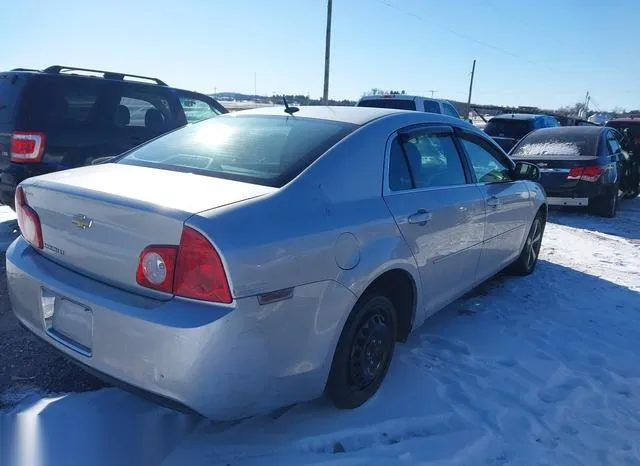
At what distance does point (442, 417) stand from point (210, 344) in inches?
57.8

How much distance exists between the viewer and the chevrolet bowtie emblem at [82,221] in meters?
2.25

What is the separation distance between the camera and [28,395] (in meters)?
2.75

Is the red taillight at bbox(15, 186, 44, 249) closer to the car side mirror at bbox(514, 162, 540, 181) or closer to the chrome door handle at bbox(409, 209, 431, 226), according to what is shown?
the chrome door handle at bbox(409, 209, 431, 226)

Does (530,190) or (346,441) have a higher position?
(530,190)

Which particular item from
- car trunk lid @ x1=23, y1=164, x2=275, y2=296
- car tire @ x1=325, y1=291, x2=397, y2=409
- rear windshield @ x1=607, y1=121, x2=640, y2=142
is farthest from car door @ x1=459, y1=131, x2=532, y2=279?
rear windshield @ x1=607, y1=121, x2=640, y2=142

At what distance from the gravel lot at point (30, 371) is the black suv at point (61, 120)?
217 cm

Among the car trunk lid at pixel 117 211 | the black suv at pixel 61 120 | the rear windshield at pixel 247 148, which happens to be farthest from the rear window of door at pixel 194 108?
the car trunk lid at pixel 117 211

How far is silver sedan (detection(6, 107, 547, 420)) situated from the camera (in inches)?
78.3

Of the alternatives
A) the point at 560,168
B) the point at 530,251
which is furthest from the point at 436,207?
the point at 560,168

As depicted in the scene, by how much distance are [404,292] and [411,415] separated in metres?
0.73

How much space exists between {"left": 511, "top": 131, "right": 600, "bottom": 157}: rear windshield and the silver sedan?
20.7 ft

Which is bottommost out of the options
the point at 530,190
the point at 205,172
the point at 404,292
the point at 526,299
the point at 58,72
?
the point at 526,299

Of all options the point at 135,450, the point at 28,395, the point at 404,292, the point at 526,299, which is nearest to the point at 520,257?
the point at 526,299

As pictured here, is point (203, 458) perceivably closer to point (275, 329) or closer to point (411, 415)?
point (275, 329)
